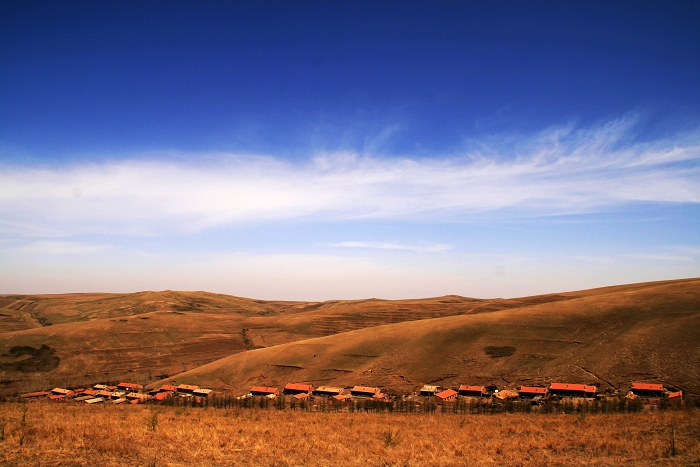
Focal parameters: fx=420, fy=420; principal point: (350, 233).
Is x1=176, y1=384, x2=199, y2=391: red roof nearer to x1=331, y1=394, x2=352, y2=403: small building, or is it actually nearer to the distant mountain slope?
the distant mountain slope

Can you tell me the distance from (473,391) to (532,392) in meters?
7.19

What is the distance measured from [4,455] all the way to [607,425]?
2782 centimetres

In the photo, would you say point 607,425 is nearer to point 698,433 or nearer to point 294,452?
point 698,433

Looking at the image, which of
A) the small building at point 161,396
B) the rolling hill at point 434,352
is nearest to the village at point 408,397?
the small building at point 161,396

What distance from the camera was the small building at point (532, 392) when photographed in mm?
48469

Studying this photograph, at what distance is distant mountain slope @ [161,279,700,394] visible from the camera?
5344cm

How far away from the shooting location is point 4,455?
45.4 ft

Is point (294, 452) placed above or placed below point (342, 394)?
above

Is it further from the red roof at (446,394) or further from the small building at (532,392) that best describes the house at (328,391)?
the small building at (532,392)

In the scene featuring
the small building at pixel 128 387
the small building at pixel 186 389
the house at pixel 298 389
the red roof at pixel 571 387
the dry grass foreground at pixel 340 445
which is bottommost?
the small building at pixel 128 387

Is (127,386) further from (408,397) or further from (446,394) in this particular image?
(446,394)

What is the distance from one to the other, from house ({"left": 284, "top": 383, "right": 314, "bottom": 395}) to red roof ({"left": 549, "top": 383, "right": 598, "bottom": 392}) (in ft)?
107

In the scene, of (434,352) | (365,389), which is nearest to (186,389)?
(365,389)

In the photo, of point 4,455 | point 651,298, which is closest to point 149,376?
point 4,455
